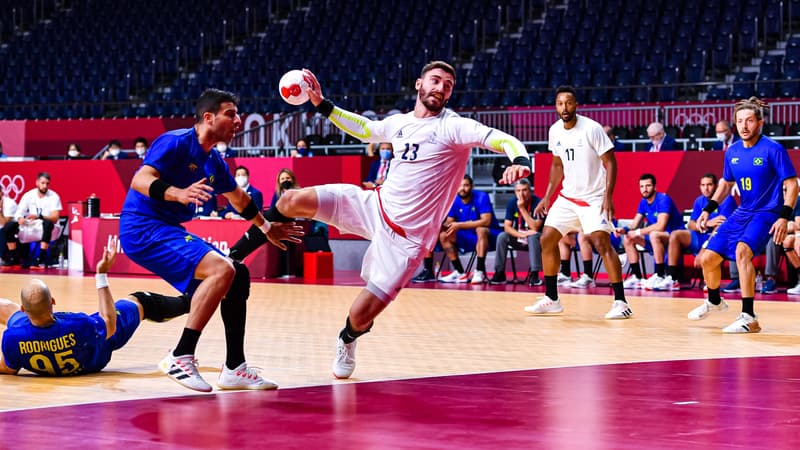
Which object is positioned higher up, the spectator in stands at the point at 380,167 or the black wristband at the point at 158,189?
the spectator in stands at the point at 380,167

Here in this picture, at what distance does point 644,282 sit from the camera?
539 inches

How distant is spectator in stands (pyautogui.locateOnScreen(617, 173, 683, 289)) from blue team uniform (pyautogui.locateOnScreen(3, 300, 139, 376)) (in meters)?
8.77

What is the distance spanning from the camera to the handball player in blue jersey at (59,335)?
608cm

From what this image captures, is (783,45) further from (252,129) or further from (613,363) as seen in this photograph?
(613,363)

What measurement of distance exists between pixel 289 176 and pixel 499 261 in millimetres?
3129

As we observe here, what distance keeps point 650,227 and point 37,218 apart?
10.1 meters

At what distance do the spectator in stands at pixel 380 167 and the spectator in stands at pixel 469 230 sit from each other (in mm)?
1490

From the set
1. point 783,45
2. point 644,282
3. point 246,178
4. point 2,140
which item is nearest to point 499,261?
point 644,282

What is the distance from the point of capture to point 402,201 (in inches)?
249

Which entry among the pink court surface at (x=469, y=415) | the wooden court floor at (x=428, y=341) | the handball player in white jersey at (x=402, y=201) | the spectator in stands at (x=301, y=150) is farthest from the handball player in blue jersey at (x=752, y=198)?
the spectator in stands at (x=301, y=150)

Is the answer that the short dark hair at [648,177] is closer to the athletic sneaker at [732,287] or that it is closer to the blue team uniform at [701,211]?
the blue team uniform at [701,211]

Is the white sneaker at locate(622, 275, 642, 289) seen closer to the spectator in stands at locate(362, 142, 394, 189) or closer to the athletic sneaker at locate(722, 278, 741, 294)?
the athletic sneaker at locate(722, 278, 741, 294)

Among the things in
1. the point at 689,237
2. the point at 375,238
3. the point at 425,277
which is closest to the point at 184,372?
the point at 375,238

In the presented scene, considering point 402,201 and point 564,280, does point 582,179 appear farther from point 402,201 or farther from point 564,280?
point 564,280
